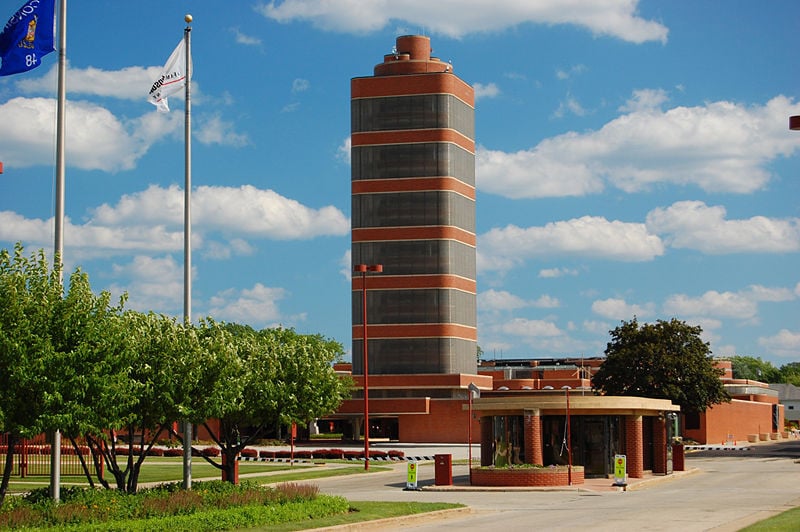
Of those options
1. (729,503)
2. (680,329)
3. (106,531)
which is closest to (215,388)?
(106,531)

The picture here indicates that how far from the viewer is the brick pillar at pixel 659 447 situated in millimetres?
52625

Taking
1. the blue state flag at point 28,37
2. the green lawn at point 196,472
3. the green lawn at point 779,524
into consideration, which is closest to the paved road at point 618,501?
the green lawn at point 779,524

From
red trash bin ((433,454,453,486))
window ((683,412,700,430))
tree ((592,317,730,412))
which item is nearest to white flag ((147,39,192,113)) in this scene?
red trash bin ((433,454,453,486))

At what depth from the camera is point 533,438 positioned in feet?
155

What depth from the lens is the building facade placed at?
10681cm

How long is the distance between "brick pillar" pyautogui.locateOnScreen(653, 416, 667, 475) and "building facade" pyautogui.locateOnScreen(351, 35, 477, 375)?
53589 mm

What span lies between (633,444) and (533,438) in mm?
4976

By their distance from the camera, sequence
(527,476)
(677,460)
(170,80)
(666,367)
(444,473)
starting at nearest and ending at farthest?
(170,80) < (527,476) < (444,473) < (677,460) < (666,367)

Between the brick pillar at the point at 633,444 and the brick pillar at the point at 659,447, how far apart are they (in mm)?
3629

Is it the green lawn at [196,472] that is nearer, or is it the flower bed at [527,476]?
the flower bed at [527,476]

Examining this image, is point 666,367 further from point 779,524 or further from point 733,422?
point 779,524

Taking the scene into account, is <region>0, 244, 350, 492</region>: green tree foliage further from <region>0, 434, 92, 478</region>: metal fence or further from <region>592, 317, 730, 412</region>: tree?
<region>592, 317, 730, 412</region>: tree

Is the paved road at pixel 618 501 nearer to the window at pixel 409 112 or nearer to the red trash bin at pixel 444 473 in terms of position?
the red trash bin at pixel 444 473

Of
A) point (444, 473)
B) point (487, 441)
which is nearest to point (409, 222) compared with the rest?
point (487, 441)
